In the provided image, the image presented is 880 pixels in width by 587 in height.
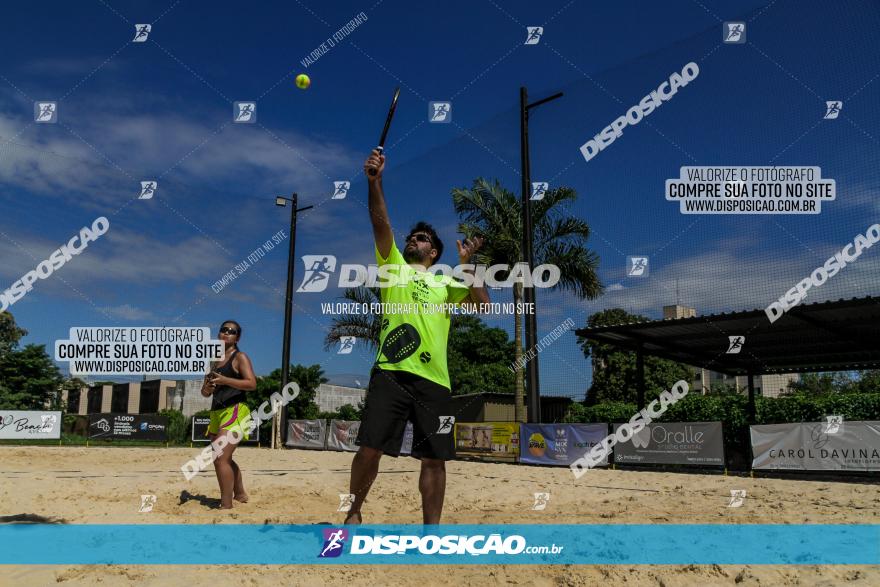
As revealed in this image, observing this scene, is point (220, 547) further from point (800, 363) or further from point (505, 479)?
point (800, 363)

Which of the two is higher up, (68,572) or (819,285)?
(819,285)

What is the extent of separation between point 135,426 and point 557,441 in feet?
59.8

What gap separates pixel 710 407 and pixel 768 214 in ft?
33.8

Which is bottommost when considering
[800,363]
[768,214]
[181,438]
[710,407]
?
[181,438]

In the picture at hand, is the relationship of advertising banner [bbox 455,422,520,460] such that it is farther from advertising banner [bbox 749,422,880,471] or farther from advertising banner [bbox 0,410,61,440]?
advertising banner [bbox 0,410,61,440]

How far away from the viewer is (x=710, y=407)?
18.6m

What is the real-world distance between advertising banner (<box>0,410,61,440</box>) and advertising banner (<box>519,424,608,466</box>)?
1696 cm

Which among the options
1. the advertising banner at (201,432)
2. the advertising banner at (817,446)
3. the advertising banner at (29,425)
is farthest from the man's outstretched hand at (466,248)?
the advertising banner at (29,425)

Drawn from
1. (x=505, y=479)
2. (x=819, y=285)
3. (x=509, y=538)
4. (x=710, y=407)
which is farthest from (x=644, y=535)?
(x=710, y=407)

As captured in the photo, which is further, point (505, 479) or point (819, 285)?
point (819, 285)

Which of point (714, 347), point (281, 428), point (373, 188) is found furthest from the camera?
point (281, 428)

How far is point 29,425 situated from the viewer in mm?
21297

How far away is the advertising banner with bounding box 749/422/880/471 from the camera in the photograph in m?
10.2

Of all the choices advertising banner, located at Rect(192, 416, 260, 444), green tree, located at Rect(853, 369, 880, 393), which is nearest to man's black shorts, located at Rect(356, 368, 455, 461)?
advertising banner, located at Rect(192, 416, 260, 444)
